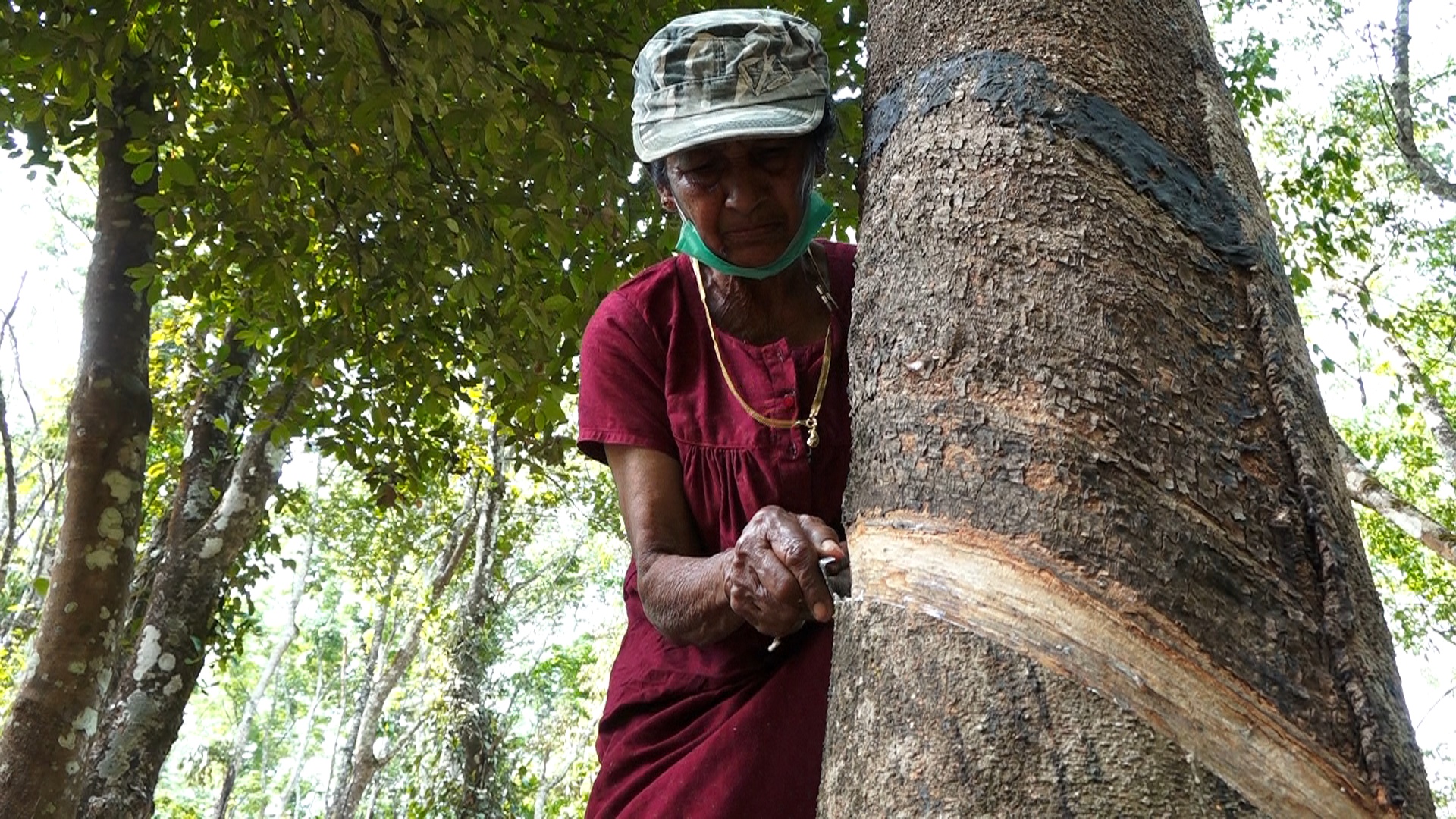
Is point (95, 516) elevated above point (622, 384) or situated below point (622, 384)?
above

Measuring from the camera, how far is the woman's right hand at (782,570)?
3.80 ft

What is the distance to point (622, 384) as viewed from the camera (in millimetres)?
1684

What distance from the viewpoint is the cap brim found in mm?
1507

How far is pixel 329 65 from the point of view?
3.60 metres

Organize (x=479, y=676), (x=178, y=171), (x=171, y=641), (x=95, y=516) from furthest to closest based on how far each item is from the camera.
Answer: (x=479, y=676), (x=171, y=641), (x=95, y=516), (x=178, y=171)

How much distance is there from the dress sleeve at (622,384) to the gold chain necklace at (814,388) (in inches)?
3.6

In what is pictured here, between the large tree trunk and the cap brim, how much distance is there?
1.03ft

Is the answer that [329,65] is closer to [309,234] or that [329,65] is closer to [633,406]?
[309,234]

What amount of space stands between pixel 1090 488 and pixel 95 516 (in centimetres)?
377

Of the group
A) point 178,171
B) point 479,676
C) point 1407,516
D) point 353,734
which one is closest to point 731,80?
point 178,171

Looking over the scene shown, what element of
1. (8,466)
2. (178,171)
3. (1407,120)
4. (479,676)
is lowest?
(479,676)

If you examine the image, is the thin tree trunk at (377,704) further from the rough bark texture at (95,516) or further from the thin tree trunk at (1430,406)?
the thin tree trunk at (1430,406)

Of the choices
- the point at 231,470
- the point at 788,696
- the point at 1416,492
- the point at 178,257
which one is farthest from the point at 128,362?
the point at 1416,492

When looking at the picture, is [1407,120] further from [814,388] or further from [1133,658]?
[1133,658]
